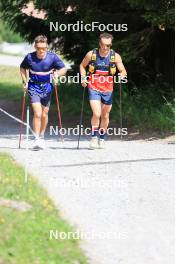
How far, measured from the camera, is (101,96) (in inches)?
489

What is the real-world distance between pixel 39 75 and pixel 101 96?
1078 mm

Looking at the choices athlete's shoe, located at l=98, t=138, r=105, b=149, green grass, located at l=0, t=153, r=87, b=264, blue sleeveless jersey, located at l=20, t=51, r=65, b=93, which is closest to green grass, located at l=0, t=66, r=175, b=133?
athlete's shoe, located at l=98, t=138, r=105, b=149

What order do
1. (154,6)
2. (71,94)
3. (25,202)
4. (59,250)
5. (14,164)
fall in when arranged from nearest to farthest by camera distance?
1. (59,250)
2. (25,202)
3. (14,164)
4. (154,6)
5. (71,94)

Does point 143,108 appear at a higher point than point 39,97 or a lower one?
lower

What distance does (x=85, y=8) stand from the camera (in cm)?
1545

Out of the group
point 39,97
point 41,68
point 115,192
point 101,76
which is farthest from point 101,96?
point 115,192

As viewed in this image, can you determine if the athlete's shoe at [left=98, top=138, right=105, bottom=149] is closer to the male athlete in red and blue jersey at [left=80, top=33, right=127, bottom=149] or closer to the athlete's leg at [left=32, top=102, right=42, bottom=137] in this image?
the male athlete in red and blue jersey at [left=80, top=33, right=127, bottom=149]

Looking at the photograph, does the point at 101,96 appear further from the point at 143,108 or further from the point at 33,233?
the point at 33,233

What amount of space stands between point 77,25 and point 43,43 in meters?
4.44

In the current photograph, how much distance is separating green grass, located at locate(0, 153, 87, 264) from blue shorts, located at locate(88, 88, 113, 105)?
380cm

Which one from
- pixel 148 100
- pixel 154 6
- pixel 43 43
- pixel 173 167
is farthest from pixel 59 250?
pixel 148 100

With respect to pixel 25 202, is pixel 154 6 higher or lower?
higher

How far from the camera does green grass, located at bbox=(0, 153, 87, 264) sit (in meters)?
6.90

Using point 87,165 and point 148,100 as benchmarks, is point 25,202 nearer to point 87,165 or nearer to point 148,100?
point 87,165
